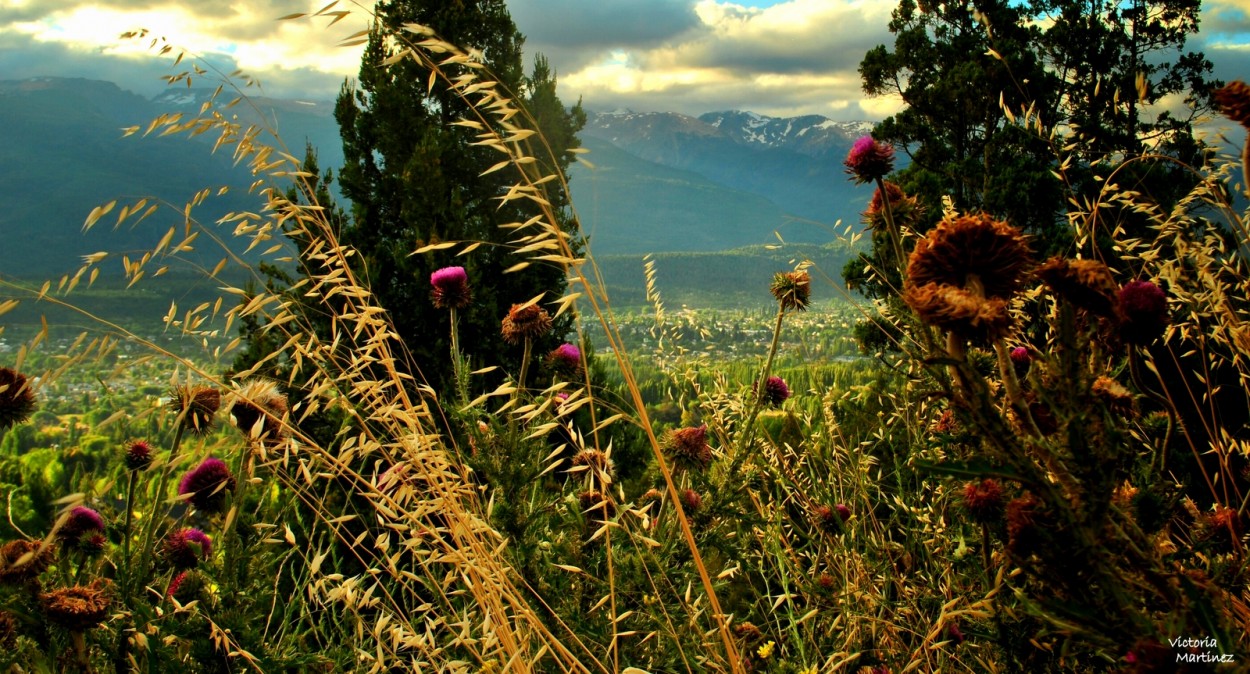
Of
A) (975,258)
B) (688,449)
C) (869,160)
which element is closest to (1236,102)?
(975,258)

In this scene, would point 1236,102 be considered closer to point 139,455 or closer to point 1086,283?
point 1086,283

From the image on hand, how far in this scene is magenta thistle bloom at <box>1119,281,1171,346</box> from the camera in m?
1.11

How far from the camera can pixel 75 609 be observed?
1450mm

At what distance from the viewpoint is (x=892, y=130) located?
12320mm

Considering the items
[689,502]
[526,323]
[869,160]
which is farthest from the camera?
[526,323]

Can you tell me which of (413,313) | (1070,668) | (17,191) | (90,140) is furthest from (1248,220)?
(90,140)

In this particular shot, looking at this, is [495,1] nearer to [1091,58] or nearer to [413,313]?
[413,313]

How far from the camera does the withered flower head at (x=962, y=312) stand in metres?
0.77

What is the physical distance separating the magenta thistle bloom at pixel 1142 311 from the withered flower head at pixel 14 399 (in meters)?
2.19

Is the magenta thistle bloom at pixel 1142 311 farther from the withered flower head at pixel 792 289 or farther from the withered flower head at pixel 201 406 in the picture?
the withered flower head at pixel 201 406

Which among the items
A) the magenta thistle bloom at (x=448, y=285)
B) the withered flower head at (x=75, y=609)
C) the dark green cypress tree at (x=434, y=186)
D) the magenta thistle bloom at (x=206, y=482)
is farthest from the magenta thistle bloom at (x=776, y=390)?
the dark green cypress tree at (x=434, y=186)

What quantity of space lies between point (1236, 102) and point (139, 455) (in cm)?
266

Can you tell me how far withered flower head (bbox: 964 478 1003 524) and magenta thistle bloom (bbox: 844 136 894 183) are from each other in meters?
0.91

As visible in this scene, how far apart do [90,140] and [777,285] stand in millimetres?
213214
